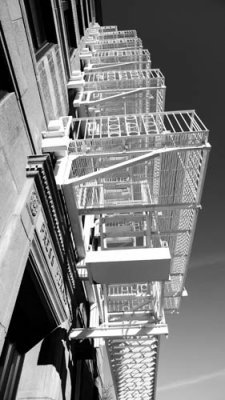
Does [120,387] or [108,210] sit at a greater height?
[108,210]

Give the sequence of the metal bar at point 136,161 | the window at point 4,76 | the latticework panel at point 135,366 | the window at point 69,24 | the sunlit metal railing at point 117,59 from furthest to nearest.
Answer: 1. the sunlit metal railing at point 117,59
2. the window at point 69,24
3. the latticework panel at point 135,366
4. the metal bar at point 136,161
5. the window at point 4,76

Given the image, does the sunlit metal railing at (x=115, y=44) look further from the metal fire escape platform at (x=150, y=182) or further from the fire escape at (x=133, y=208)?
the metal fire escape platform at (x=150, y=182)

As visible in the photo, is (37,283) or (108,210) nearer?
(37,283)

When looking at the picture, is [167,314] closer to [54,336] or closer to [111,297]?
[111,297]

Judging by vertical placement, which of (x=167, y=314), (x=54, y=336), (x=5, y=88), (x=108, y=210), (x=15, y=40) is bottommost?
(x=167, y=314)

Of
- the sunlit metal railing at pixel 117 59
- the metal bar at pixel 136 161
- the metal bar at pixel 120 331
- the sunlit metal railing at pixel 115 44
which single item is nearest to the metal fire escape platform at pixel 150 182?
the metal bar at pixel 136 161

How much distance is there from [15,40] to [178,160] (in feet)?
15.1

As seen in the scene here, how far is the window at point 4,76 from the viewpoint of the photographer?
190 inches

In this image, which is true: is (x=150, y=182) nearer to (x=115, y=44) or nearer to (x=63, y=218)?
(x=63, y=218)

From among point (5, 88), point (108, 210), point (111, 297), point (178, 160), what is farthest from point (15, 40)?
point (111, 297)

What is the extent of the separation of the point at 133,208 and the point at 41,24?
6.04 m

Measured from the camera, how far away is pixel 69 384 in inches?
299

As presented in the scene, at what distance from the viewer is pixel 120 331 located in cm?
795

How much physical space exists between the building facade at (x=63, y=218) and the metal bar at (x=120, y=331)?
29mm
